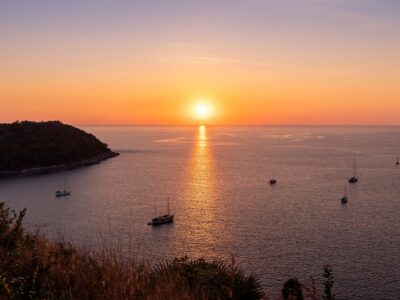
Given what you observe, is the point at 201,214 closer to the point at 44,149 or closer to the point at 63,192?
the point at 63,192

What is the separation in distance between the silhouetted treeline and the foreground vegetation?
14697 cm

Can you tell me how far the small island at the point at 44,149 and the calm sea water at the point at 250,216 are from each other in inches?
617

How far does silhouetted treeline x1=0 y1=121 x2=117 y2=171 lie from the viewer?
492ft

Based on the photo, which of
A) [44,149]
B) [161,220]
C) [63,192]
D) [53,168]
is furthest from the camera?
[44,149]

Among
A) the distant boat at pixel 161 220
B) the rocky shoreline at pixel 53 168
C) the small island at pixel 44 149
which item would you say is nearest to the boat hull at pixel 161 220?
the distant boat at pixel 161 220

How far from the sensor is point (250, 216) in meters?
73.5

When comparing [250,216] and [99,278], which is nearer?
[99,278]

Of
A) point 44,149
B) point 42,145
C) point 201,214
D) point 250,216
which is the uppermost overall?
point 42,145

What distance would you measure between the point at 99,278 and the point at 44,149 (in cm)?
16457

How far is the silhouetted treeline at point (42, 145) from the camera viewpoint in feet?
492

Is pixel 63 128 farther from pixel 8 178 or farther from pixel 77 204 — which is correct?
pixel 77 204

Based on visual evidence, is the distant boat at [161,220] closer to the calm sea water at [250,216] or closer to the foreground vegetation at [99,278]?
the calm sea water at [250,216]

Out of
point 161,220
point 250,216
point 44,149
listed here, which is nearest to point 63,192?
point 161,220

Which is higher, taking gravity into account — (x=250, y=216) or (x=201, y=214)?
(x=250, y=216)
